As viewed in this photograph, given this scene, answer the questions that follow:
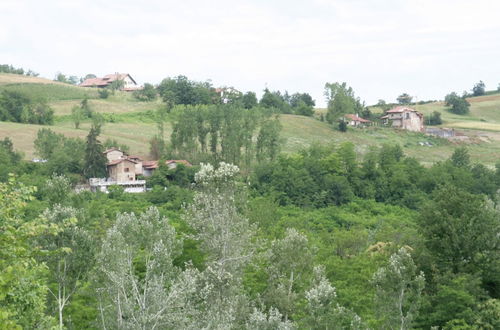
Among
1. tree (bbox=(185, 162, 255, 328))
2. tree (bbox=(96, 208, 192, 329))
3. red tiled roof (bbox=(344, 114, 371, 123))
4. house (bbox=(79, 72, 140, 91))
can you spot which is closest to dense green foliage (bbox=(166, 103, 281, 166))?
red tiled roof (bbox=(344, 114, 371, 123))

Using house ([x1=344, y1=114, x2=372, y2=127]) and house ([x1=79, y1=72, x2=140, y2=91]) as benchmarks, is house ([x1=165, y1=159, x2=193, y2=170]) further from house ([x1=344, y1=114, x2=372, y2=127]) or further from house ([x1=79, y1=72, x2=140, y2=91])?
house ([x1=79, y1=72, x2=140, y2=91])

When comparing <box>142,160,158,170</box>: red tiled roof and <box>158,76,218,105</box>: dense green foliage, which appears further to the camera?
<box>158,76,218,105</box>: dense green foliage

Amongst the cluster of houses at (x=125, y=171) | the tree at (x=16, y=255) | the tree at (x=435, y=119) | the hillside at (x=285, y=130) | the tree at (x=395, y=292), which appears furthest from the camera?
the tree at (x=435, y=119)

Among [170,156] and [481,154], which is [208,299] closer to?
[170,156]

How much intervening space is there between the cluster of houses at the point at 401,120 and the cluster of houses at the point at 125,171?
163 ft

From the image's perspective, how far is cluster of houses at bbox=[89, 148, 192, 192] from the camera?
75.6 metres

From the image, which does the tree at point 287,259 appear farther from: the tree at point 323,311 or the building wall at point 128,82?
the building wall at point 128,82

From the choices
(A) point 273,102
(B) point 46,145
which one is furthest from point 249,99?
(B) point 46,145

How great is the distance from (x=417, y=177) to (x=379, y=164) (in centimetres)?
572

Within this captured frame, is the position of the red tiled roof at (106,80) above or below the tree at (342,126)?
above

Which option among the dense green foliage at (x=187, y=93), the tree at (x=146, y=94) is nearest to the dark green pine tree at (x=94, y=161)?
the dense green foliage at (x=187, y=93)

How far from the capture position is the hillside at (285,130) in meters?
97.2

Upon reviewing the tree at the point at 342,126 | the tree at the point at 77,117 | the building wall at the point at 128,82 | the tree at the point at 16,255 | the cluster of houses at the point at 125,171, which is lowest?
the cluster of houses at the point at 125,171

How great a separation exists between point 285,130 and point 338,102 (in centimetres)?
1203
